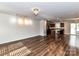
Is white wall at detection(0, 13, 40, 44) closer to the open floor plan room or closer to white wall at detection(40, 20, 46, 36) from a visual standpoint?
the open floor plan room

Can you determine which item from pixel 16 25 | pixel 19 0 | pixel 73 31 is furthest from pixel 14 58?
pixel 73 31

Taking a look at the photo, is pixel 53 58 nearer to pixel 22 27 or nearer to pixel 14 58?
pixel 14 58

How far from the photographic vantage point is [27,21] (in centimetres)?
1375

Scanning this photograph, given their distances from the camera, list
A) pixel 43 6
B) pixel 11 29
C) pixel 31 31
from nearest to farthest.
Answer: pixel 43 6
pixel 11 29
pixel 31 31

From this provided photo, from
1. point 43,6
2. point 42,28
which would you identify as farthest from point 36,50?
point 42,28

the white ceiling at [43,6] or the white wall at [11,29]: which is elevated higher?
the white ceiling at [43,6]

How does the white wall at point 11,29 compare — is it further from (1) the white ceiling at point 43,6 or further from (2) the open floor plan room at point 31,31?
(1) the white ceiling at point 43,6

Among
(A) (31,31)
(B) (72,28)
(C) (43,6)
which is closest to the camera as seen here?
(C) (43,6)

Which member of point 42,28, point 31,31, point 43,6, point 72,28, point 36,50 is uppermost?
point 43,6

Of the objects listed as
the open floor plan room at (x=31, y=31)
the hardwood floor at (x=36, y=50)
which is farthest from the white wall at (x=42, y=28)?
the hardwood floor at (x=36, y=50)

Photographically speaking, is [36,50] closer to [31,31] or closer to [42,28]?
[31,31]

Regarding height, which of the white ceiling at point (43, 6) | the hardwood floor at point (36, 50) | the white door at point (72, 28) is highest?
the white ceiling at point (43, 6)

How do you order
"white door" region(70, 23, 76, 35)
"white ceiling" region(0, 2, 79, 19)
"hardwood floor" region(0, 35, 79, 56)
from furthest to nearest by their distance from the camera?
"white door" region(70, 23, 76, 35), "hardwood floor" region(0, 35, 79, 56), "white ceiling" region(0, 2, 79, 19)

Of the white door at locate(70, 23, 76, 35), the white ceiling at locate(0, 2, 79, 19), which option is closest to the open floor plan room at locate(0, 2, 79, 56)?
the white ceiling at locate(0, 2, 79, 19)
